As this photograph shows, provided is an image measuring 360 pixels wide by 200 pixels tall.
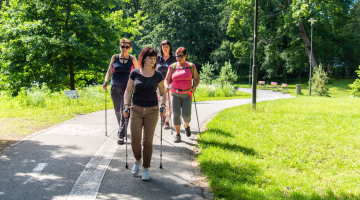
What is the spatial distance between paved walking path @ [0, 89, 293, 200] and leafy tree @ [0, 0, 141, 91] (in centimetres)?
873

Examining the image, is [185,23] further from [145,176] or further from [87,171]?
[145,176]

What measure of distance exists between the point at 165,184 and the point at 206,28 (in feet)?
152

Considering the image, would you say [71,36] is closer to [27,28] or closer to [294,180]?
[27,28]

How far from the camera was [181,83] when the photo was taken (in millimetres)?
6766

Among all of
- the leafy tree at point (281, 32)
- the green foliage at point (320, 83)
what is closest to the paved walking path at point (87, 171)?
the green foliage at point (320, 83)

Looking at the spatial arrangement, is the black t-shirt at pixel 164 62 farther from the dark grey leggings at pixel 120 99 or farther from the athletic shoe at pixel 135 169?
the athletic shoe at pixel 135 169

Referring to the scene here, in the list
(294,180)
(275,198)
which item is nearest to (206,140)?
(294,180)

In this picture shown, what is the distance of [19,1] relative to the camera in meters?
16.0

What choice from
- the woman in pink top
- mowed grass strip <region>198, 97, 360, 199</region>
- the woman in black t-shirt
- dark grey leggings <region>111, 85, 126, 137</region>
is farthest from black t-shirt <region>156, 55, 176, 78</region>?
the woman in black t-shirt

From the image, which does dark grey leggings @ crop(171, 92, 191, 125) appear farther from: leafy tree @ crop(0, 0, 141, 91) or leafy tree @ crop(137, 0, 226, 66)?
leafy tree @ crop(137, 0, 226, 66)

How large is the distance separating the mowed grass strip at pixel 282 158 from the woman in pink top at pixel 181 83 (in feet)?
2.74

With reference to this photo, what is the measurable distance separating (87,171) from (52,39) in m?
11.4

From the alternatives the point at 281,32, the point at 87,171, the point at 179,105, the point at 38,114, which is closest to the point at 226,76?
the point at 281,32

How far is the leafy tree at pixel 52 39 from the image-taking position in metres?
15.0
